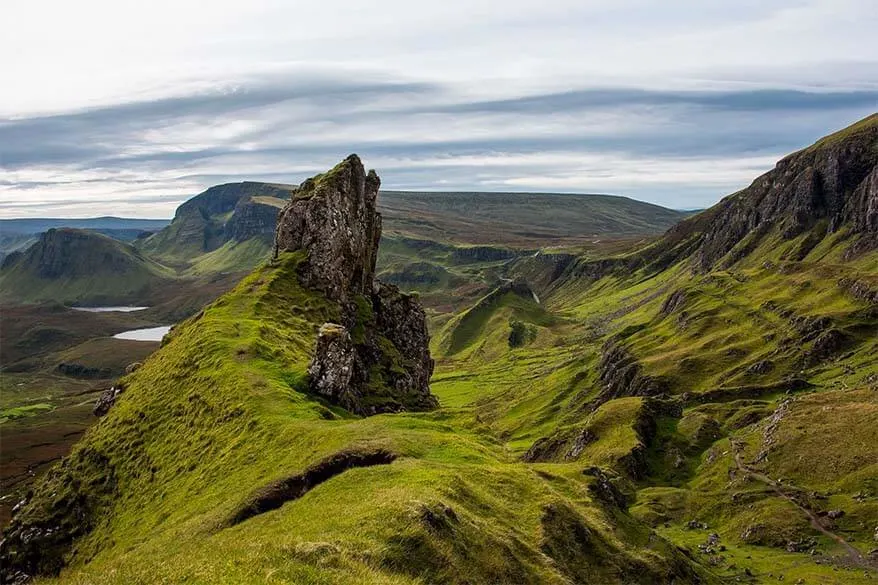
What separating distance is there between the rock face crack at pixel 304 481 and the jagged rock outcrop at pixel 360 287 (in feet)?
83.0

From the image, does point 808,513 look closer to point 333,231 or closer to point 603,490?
point 603,490

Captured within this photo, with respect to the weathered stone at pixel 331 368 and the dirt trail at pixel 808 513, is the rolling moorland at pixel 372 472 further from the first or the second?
the dirt trail at pixel 808 513

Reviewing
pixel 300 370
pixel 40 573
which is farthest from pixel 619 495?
pixel 40 573

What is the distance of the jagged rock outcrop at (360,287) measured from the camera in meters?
88.5

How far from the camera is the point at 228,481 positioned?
5278 centimetres

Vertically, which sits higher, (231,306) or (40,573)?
(231,306)

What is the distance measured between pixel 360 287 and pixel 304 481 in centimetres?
6742

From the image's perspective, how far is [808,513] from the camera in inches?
4048

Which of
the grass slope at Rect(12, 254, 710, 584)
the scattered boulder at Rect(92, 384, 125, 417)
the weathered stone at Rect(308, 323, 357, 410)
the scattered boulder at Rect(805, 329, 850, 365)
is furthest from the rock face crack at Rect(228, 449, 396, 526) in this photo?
the scattered boulder at Rect(805, 329, 850, 365)

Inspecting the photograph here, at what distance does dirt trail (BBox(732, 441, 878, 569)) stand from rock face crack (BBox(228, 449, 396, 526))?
74.8 m

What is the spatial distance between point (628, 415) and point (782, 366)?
52482 millimetres

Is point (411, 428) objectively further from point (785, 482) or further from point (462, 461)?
point (785, 482)

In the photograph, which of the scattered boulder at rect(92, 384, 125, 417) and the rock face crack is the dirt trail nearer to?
the rock face crack

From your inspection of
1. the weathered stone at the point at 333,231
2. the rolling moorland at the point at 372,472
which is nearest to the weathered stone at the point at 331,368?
the rolling moorland at the point at 372,472
